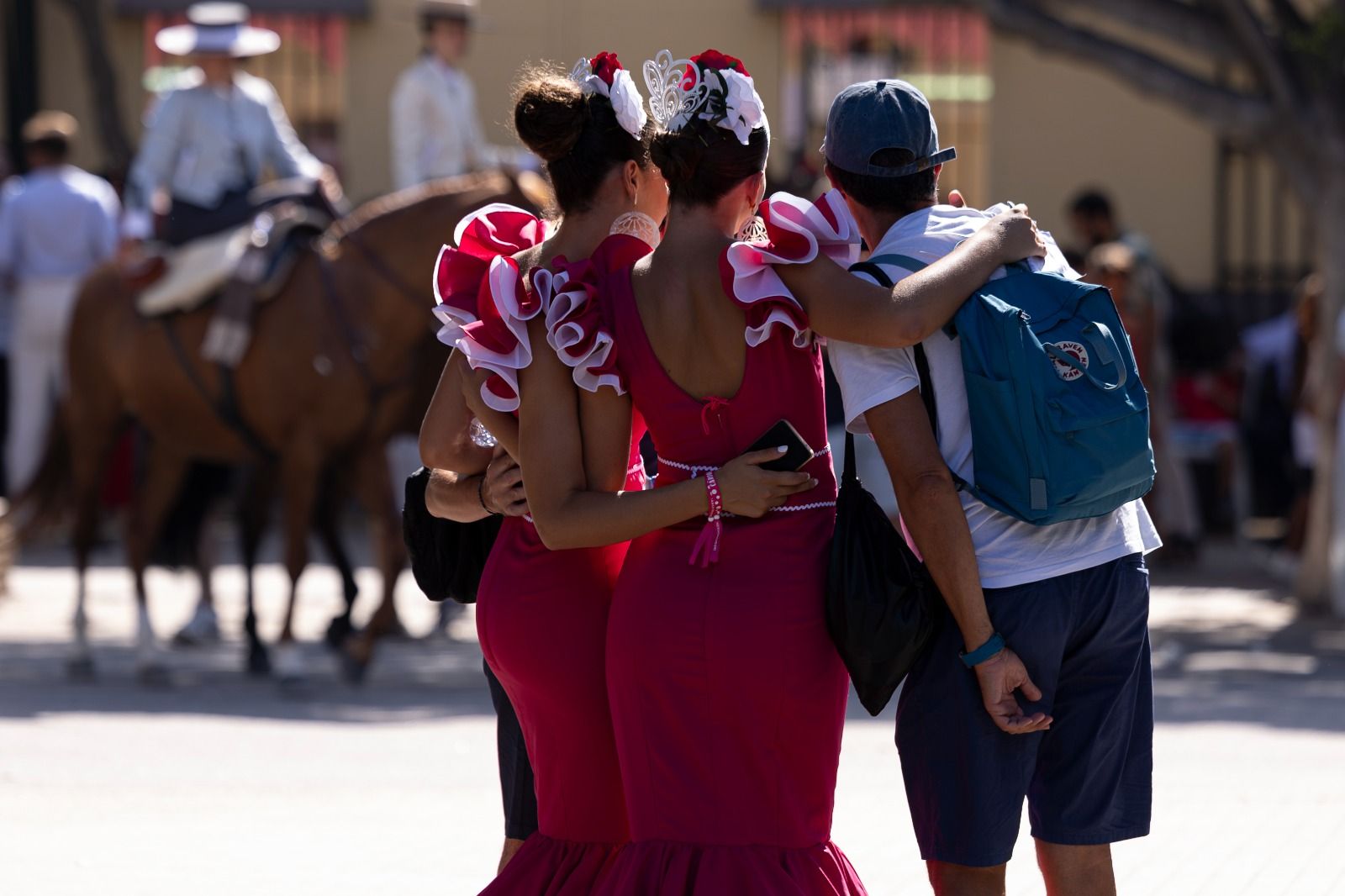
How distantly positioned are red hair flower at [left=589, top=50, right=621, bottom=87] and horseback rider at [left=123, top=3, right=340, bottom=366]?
579cm

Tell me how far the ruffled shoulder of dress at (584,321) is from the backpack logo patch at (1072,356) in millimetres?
776

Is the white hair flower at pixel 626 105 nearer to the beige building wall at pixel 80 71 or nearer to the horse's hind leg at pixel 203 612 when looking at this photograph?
the horse's hind leg at pixel 203 612

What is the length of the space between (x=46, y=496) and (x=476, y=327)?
7.15m

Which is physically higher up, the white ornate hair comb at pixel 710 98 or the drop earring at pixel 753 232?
the white ornate hair comb at pixel 710 98

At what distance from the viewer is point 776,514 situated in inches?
140

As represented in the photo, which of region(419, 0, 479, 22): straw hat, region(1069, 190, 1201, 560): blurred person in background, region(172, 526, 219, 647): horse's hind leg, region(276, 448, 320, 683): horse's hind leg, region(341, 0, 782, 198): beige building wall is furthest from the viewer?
region(341, 0, 782, 198): beige building wall

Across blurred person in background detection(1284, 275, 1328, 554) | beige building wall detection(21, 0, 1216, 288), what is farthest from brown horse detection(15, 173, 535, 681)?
beige building wall detection(21, 0, 1216, 288)

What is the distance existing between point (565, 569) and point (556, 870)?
57cm

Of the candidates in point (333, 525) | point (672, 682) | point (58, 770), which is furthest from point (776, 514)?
point (333, 525)

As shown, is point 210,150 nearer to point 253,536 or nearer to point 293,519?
point 253,536

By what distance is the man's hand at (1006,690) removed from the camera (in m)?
3.50

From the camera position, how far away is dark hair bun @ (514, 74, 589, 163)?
12.3 feet

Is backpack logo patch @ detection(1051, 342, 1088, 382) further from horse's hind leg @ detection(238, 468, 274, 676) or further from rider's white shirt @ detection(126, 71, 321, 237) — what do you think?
rider's white shirt @ detection(126, 71, 321, 237)

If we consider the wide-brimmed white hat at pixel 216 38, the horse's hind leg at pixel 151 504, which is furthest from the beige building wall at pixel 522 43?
the horse's hind leg at pixel 151 504
